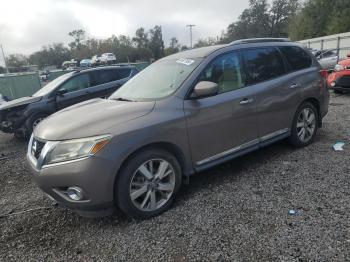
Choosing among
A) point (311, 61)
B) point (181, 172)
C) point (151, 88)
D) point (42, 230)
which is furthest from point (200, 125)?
point (311, 61)

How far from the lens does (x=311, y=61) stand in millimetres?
5094

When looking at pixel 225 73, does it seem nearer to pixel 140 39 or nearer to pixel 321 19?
pixel 321 19

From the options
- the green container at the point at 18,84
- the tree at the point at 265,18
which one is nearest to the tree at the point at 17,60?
the tree at the point at 265,18

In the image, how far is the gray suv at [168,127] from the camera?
117 inches

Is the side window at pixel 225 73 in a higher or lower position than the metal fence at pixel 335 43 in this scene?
higher

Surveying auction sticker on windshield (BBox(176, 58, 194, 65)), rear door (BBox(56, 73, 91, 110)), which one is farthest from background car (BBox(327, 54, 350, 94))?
rear door (BBox(56, 73, 91, 110))

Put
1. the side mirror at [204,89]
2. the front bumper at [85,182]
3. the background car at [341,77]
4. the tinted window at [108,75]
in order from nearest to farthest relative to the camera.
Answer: the front bumper at [85,182] < the side mirror at [204,89] < the background car at [341,77] < the tinted window at [108,75]

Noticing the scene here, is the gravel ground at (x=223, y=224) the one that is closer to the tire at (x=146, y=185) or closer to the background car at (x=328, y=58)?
the tire at (x=146, y=185)

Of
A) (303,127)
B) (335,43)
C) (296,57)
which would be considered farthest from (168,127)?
(335,43)

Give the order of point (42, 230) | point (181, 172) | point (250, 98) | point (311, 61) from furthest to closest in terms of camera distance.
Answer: point (311, 61) < point (250, 98) < point (181, 172) < point (42, 230)

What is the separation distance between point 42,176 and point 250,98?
263 cm

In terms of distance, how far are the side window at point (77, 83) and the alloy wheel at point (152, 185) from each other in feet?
18.7

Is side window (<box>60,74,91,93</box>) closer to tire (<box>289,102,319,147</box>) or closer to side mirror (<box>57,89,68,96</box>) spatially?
side mirror (<box>57,89,68,96</box>)

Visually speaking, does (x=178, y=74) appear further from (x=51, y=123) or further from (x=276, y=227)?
(x=276, y=227)
